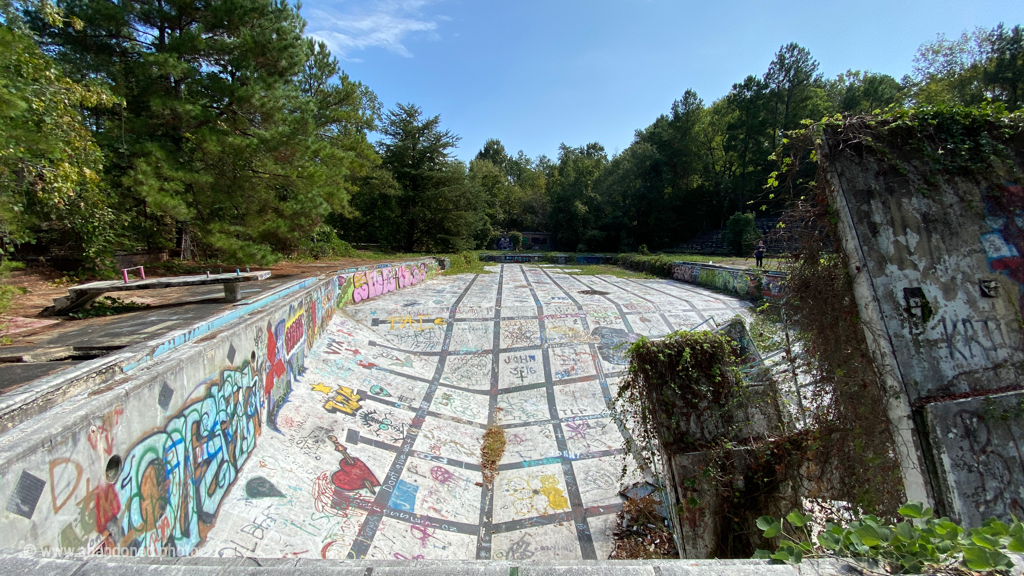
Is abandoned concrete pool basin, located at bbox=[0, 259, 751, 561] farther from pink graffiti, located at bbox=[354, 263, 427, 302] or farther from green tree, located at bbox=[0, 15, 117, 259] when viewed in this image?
green tree, located at bbox=[0, 15, 117, 259]

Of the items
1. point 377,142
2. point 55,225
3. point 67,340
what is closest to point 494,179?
point 377,142

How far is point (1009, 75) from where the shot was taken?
80.5 feet

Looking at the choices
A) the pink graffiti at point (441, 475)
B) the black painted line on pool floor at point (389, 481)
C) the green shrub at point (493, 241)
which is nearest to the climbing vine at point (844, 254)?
the pink graffiti at point (441, 475)

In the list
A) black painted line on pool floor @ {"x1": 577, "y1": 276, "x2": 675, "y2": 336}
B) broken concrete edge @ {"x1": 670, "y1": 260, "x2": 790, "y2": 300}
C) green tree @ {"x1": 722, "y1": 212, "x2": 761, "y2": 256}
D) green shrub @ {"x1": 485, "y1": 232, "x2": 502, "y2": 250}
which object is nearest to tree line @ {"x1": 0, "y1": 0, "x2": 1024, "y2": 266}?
broken concrete edge @ {"x1": 670, "y1": 260, "x2": 790, "y2": 300}

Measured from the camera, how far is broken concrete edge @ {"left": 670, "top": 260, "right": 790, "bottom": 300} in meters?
12.4

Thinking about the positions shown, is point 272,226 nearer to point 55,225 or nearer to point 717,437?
point 55,225

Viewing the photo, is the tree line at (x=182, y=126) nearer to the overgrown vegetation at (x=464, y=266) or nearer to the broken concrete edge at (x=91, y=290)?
the broken concrete edge at (x=91, y=290)

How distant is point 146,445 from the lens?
309cm

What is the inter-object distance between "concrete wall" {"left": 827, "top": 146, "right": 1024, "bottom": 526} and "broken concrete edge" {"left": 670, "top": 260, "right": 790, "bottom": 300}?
6872mm

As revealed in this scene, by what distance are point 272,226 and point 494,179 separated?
40424mm

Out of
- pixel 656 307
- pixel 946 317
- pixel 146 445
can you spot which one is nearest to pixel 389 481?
pixel 146 445

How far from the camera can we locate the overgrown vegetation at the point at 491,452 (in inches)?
258

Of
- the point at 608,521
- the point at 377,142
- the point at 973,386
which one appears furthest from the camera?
the point at 377,142

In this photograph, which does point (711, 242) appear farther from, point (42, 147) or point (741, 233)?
point (42, 147)
